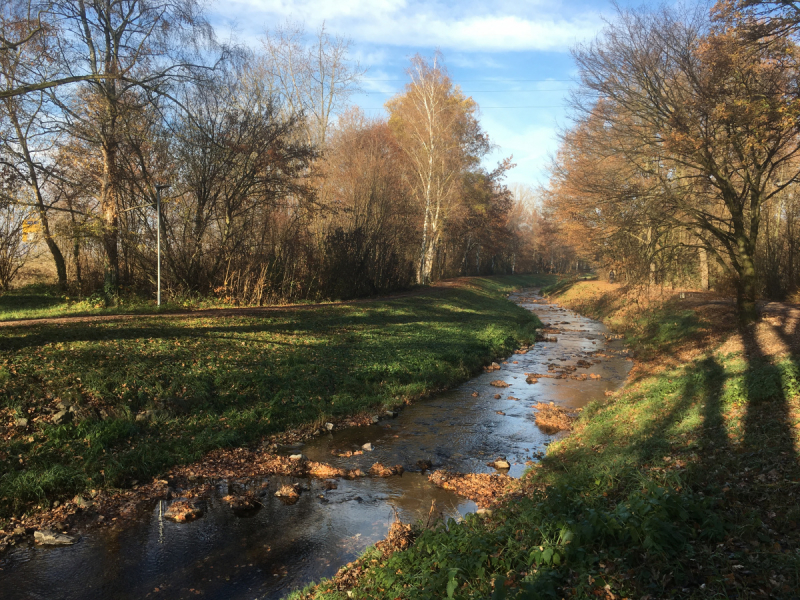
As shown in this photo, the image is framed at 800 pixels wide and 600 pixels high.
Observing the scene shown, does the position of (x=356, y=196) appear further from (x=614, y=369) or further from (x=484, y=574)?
(x=484, y=574)

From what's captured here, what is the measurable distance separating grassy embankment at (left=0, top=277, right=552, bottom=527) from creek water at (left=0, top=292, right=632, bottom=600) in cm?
99

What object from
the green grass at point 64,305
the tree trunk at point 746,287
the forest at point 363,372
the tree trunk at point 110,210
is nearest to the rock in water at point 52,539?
the forest at point 363,372

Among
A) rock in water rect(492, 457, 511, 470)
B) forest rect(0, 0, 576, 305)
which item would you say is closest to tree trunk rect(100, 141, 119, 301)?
forest rect(0, 0, 576, 305)

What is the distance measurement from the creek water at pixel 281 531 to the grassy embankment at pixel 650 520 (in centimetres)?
77

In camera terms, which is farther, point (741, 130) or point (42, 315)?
point (42, 315)

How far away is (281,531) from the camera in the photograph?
562cm

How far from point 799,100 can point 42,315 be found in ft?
58.0

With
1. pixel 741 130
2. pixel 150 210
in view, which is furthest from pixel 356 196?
pixel 741 130

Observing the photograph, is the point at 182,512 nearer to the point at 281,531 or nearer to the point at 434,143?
the point at 281,531

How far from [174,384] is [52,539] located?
12.1ft

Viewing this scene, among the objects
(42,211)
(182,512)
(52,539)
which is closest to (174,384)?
(182,512)

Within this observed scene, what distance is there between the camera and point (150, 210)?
17406mm

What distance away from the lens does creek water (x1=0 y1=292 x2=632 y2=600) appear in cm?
467

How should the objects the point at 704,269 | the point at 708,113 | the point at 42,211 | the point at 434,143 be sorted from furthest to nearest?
1. the point at 434,143
2. the point at 704,269
3. the point at 42,211
4. the point at 708,113
